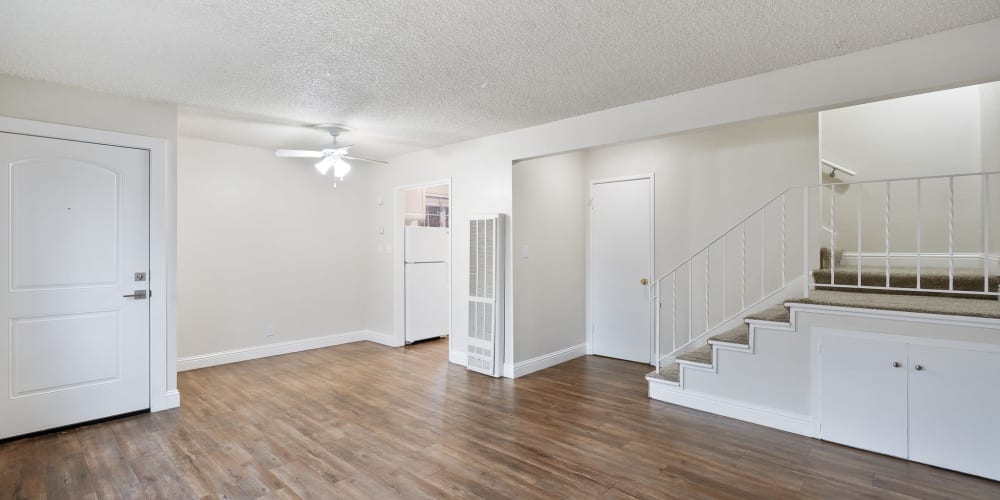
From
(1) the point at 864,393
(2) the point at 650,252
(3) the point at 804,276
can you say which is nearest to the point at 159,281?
(2) the point at 650,252

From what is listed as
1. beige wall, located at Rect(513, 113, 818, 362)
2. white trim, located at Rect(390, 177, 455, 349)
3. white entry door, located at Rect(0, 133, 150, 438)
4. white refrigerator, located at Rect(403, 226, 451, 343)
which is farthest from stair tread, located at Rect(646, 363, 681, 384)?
white entry door, located at Rect(0, 133, 150, 438)

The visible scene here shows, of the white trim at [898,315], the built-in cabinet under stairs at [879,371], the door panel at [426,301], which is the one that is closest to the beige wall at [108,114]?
the door panel at [426,301]

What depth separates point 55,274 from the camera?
3424mm

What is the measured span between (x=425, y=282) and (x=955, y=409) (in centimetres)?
514

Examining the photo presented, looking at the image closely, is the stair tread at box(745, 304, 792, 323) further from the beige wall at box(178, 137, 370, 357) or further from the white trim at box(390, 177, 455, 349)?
the beige wall at box(178, 137, 370, 357)

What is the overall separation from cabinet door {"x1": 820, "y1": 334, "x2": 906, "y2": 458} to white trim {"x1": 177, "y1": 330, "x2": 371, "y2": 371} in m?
5.23

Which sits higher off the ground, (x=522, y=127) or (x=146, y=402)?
(x=522, y=127)

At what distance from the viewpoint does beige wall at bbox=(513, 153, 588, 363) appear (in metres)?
4.86

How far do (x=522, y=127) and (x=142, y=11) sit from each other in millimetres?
3012

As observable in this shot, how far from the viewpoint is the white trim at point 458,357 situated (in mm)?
5221

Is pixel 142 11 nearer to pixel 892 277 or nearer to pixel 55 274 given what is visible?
pixel 55 274

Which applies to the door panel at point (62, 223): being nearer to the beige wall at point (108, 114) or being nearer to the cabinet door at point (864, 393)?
the beige wall at point (108, 114)

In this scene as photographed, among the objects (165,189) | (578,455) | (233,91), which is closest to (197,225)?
(165,189)

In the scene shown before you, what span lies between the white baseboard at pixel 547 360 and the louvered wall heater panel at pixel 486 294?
Answer: 0.62 ft
